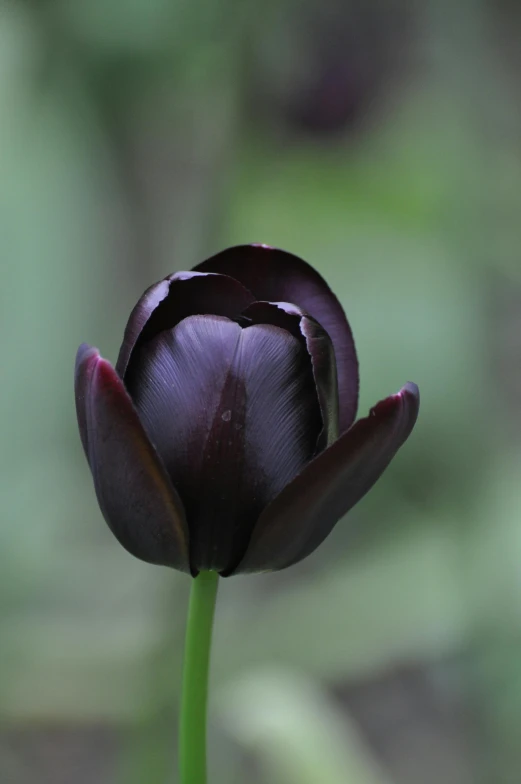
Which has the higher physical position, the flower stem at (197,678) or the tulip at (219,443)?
the tulip at (219,443)

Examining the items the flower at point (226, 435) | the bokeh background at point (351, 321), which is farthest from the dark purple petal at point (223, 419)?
the bokeh background at point (351, 321)

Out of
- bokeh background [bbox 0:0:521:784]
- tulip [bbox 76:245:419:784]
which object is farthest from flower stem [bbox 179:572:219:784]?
bokeh background [bbox 0:0:521:784]

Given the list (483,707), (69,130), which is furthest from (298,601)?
(69,130)

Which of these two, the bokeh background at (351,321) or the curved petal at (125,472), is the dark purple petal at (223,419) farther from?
the bokeh background at (351,321)

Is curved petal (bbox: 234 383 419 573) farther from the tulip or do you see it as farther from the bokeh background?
the bokeh background

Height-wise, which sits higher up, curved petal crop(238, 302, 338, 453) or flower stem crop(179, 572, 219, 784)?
curved petal crop(238, 302, 338, 453)

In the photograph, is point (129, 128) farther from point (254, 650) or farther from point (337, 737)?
point (337, 737)
